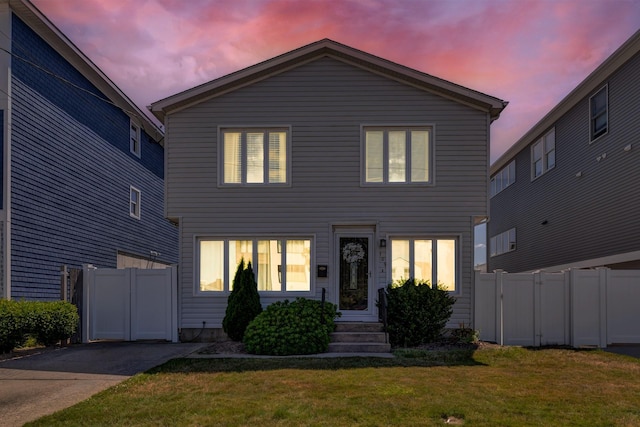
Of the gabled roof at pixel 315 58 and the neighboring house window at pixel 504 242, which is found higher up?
the gabled roof at pixel 315 58

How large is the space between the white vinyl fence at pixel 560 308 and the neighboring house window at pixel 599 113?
523 cm

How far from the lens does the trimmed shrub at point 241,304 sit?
11.0 m

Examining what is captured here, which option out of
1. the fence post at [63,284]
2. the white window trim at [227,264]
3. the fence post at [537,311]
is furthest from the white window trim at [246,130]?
A: the fence post at [537,311]

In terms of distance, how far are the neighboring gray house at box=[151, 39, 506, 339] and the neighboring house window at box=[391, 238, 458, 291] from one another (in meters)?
0.03

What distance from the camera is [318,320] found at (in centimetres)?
1016

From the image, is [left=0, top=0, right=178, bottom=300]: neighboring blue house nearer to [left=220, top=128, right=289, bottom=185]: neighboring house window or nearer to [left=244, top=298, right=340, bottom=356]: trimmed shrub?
[left=220, top=128, right=289, bottom=185]: neighboring house window

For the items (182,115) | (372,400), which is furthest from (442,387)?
(182,115)

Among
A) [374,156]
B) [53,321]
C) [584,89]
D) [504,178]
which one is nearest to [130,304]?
[53,321]

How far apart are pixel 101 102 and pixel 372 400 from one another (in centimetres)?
1427

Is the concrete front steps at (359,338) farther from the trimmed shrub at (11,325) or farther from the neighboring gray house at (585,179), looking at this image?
the trimmed shrub at (11,325)

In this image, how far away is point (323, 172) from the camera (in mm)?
12125

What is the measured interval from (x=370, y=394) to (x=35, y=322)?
7242 mm

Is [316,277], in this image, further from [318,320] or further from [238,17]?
[238,17]

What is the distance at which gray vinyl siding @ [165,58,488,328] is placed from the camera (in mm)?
11945
